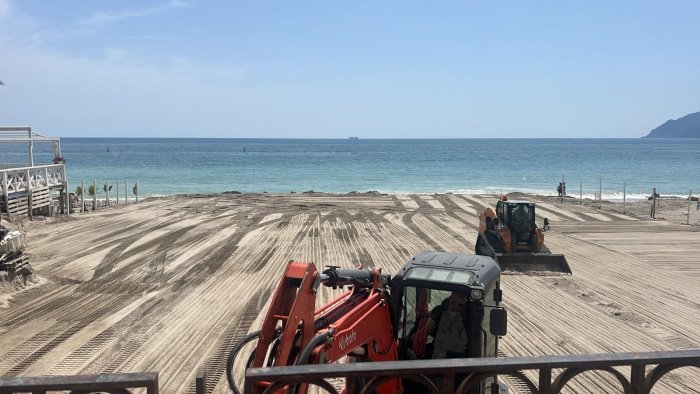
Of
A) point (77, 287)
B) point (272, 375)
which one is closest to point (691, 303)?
point (272, 375)

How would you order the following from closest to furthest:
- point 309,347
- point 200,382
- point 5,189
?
point 200,382 < point 309,347 < point 5,189

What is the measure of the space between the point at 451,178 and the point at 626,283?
50093mm

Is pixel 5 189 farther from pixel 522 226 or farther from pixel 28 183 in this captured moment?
pixel 522 226

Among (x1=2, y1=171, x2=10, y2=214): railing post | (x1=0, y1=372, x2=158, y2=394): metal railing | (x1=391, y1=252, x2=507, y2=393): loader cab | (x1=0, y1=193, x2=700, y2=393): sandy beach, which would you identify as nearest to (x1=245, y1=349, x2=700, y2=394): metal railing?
(x1=0, y1=372, x2=158, y2=394): metal railing

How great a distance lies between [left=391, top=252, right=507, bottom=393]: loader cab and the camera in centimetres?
550

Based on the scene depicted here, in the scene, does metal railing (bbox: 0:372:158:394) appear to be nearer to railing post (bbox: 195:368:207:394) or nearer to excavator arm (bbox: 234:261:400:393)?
railing post (bbox: 195:368:207:394)

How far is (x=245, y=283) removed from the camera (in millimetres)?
14656

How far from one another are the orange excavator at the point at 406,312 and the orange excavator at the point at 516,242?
430 inches

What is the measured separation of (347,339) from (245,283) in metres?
10.5

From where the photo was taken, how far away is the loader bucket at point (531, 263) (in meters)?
16.5

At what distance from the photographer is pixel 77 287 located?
1420cm

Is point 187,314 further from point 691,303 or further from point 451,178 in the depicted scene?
point 451,178

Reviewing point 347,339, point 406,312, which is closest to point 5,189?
point 406,312

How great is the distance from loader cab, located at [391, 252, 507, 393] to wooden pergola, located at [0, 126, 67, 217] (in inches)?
910
